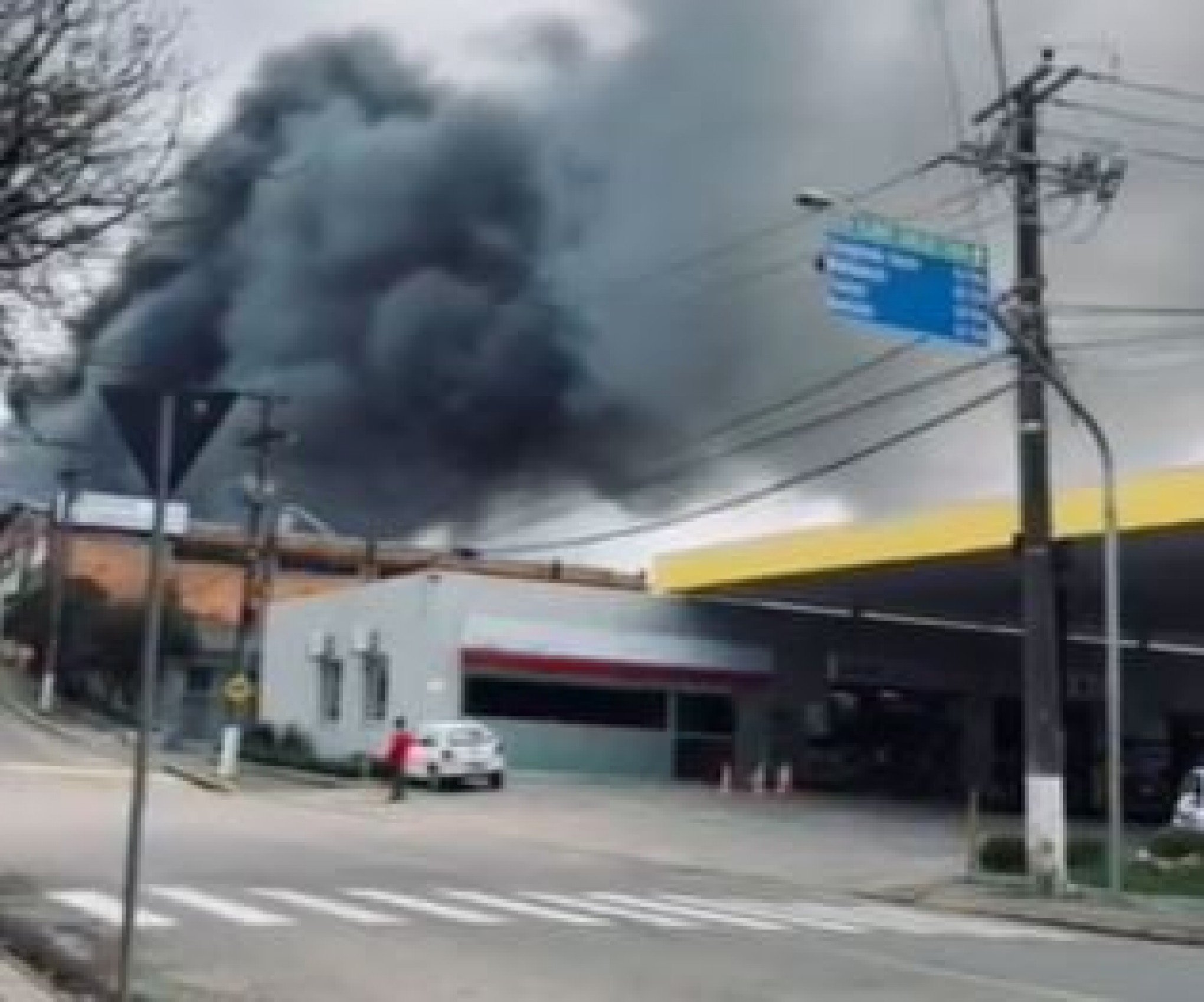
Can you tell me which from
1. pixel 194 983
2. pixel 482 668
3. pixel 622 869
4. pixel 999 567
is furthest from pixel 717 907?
pixel 482 668

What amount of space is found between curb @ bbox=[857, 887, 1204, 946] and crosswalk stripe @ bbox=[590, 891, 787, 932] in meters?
3.77

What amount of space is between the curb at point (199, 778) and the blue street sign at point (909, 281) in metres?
27.5

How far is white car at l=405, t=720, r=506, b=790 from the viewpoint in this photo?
4834cm

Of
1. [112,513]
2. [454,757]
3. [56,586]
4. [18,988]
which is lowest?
[18,988]

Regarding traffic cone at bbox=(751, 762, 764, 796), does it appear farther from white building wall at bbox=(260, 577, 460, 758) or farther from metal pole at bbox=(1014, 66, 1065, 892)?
metal pole at bbox=(1014, 66, 1065, 892)

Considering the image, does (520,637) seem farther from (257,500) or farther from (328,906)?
(328,906)

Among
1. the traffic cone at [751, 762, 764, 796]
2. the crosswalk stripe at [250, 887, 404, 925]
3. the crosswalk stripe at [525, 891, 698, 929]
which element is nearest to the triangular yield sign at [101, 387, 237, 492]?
the crosswalk stripe at [250, 887, 404, 925]

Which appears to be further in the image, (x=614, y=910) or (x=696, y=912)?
(x=696, y=912)

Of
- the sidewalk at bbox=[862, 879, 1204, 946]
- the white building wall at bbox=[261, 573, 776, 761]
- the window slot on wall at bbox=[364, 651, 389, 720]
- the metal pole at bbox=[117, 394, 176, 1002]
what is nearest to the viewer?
the metal pole at bbox=[117, 394, 176, 1002]

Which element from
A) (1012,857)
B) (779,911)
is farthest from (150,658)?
(1012,857)

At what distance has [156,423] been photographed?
1252 centimetres

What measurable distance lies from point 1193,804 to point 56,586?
57.5 meters

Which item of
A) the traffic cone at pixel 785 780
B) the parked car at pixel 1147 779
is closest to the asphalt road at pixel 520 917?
the traffic cone at pixel 785 780

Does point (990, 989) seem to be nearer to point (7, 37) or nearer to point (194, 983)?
point (194, 983)
